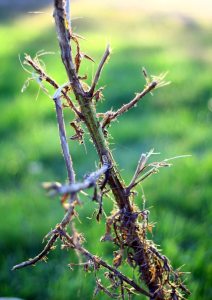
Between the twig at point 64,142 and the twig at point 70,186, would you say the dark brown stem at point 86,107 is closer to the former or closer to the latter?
the twig at point 64,142

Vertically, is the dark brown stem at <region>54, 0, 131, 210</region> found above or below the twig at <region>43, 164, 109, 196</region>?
above

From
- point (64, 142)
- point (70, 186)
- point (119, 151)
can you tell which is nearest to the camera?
point (70, 186)

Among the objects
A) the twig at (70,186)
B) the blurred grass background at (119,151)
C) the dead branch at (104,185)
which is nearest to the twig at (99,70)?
the dead branch at (104,185)

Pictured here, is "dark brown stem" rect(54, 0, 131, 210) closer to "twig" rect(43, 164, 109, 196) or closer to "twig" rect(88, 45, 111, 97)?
"twig" rect(88, 45, 111, 97)

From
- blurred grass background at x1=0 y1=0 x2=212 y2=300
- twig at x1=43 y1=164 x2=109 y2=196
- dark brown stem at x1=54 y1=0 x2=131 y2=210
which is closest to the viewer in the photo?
twig at x1=43 y1=164 x2=109 y2=196

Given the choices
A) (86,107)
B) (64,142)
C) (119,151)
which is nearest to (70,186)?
(64,142)

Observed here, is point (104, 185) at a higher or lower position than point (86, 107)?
lower

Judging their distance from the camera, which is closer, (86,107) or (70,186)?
(70,186)

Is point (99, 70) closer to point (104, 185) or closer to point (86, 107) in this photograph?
point (86, 107)

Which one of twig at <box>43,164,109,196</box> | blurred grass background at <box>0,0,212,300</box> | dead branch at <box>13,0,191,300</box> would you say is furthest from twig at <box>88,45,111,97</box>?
twig at <box>43,164,109,196</box>
